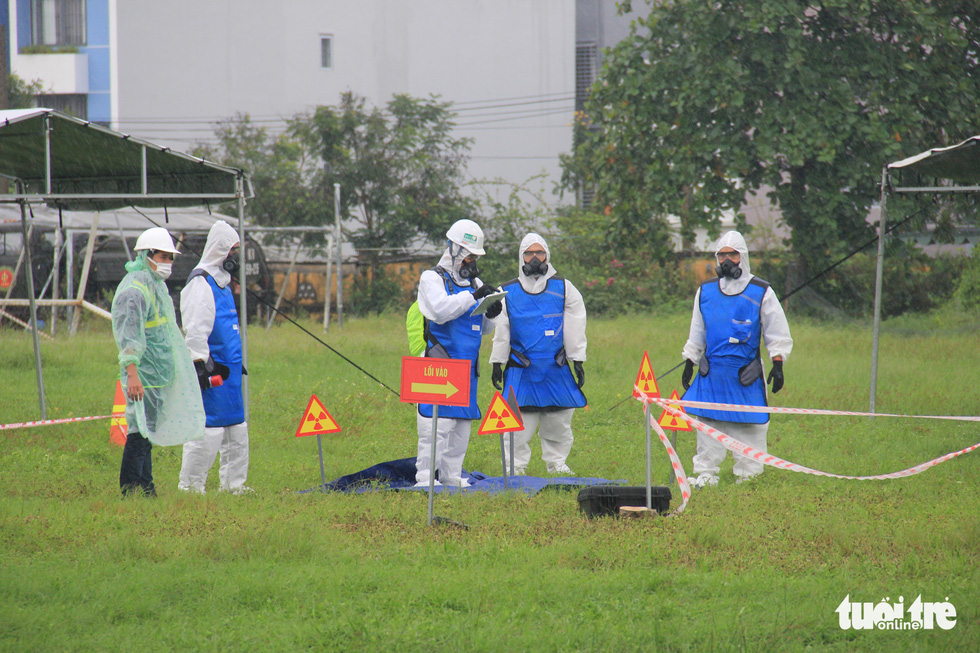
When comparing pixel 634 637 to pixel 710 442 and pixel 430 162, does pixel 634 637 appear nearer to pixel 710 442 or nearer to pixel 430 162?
pixel 710 442

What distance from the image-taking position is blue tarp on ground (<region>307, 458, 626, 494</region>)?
7113 millimetres

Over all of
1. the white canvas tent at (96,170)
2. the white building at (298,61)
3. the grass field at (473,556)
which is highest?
the white building at (298,61)

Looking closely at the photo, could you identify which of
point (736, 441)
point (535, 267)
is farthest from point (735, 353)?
point (535, 267)

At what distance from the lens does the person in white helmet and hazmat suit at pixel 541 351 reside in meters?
8.06

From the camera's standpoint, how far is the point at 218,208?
24.8 metres

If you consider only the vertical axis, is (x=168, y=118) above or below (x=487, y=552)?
above

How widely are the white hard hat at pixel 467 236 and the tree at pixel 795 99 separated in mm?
10646

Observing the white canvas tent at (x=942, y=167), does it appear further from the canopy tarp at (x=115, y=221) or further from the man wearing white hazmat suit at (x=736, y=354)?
the canopy tarp at (x=115, y=221)

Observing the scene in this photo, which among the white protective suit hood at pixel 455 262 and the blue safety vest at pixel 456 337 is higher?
the white protective suit hood at pixel 455 262

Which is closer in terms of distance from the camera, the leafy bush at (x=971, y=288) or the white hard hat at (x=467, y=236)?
the white hard hat at (x=467, y=236)

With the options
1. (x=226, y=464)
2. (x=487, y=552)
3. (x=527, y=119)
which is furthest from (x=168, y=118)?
(x=487, y=552)

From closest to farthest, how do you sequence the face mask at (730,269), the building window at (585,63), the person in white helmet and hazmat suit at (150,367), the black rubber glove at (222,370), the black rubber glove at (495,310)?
1. the person in white helmet and hazmat suit at (150,367)
2. the black rubber glove at (222,370)
3. the black rubber glove at (495,310)
4. the face mask at (730,269)
5. the building window at (585,63)

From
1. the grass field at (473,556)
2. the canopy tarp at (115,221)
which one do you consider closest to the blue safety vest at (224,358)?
the grass field at (473,556)

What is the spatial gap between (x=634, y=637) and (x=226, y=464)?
4.10 metres
